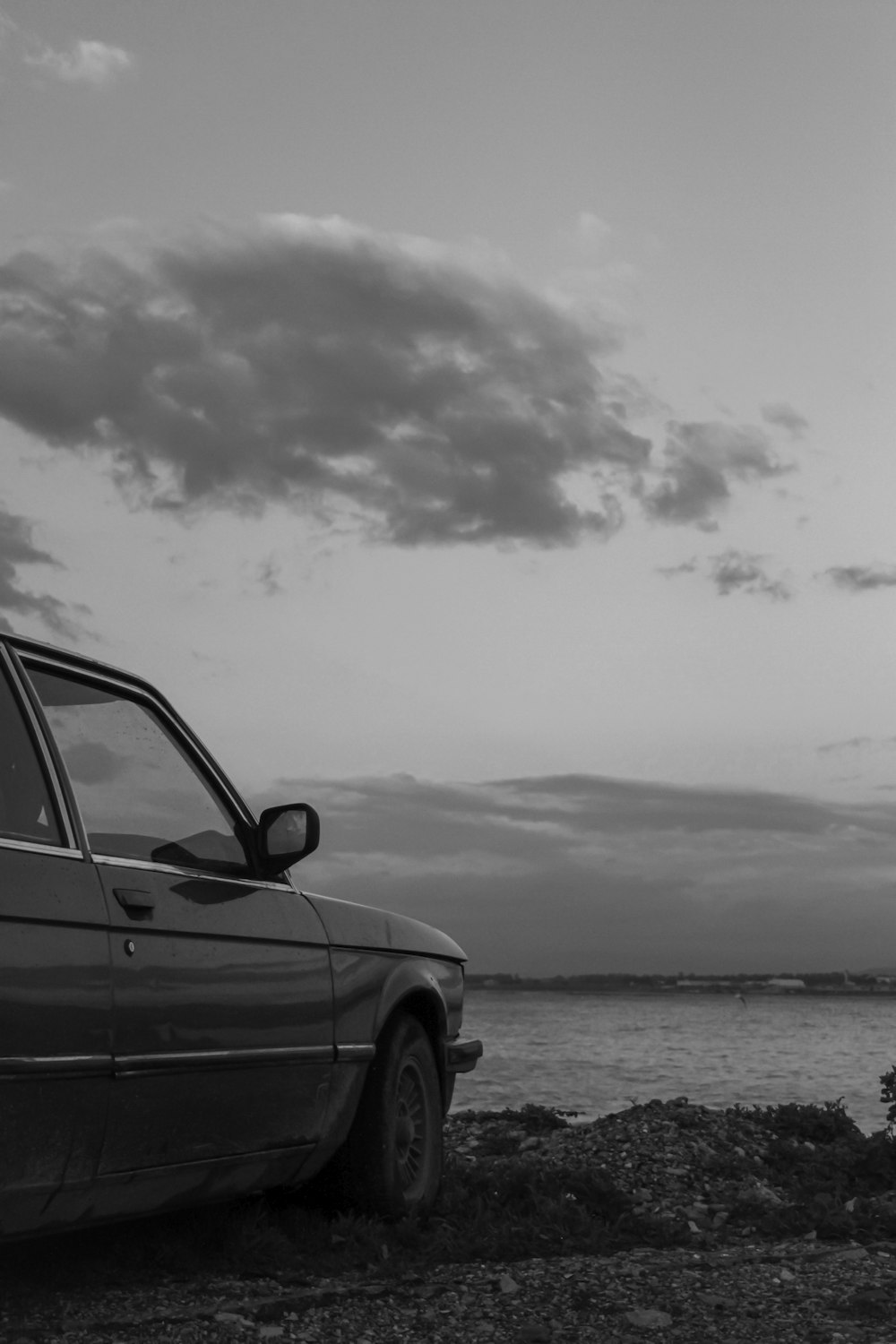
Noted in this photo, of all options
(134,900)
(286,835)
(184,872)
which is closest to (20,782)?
(134,900)

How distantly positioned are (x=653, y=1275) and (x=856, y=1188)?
3759 millimetres

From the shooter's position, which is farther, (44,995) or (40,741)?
(40,741)

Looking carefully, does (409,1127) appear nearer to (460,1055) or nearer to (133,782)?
(460,1055)

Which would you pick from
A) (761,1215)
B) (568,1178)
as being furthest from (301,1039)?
(761,1215)

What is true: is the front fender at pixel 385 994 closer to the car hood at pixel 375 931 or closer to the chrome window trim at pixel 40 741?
the car hood at pixel 375 931

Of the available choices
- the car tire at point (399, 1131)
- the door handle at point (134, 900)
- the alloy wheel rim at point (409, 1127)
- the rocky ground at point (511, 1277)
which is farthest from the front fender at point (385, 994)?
the door handle at point (134, 900)

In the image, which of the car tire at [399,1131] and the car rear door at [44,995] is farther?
the car tire at [399,1131]

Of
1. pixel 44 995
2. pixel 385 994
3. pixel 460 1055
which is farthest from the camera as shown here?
pixel 460 1055

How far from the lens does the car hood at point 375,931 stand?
543cm

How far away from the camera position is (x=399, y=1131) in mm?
5812

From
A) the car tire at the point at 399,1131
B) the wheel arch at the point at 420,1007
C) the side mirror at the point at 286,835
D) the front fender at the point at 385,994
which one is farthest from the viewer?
the wheel arch at the point at 420,1007

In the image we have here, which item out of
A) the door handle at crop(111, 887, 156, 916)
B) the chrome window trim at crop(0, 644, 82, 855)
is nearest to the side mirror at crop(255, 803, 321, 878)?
the door handle at crop(111, 887, 156, 916)

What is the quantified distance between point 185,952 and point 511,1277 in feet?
5.75

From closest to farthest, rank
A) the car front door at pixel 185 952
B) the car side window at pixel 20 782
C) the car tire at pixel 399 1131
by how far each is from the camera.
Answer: the car side window at pixel 20 782
the car front door at pixel 185 952
the car tire at pixel 399 1131
